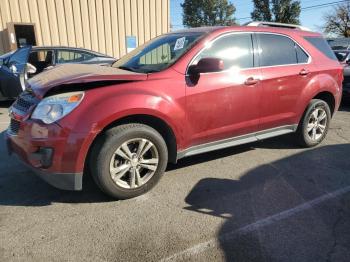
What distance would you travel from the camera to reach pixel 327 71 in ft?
15.3

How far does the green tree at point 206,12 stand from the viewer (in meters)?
61.5

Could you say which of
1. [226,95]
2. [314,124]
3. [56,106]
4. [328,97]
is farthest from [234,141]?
[56,106]

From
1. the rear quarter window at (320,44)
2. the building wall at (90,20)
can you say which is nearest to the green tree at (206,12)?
the building wall at (90,20)

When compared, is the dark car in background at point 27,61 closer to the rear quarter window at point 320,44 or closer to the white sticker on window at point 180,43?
the white sticker on window at point 180,43

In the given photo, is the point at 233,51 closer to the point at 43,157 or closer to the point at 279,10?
the point at 43,157

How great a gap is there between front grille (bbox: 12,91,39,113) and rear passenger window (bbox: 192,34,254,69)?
1.72 meters

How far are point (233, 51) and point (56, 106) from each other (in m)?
2.08

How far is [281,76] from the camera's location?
4121 mm

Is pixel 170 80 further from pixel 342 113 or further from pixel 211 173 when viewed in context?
pixel 342 113

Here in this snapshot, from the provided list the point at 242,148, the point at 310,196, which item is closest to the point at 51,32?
the point at 242,148

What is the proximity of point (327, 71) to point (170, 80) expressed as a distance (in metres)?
2.63

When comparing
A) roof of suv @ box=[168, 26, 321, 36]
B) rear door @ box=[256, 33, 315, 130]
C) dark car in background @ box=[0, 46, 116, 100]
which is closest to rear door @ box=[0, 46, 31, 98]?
dark car in background @ box=[0, 46, 116, 100]

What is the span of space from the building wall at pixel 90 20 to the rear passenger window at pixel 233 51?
10313 millimetres

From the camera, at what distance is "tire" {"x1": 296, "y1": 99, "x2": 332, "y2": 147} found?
4613 millimetres
